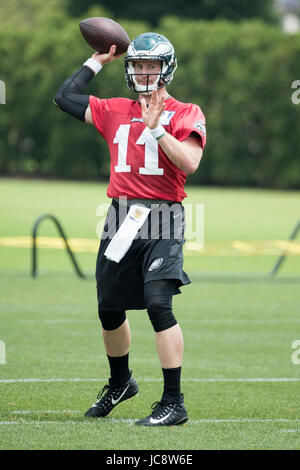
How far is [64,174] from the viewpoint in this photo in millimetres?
38844

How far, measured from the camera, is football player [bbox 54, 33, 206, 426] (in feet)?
16.9

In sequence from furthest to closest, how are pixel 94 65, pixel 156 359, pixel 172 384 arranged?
pixel 156 359 → pixel 94 65 → pixel 172 384

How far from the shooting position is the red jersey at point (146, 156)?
5.32 meters

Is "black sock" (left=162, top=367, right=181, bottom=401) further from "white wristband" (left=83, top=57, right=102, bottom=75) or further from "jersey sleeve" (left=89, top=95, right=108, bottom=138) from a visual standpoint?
"white wristband" (left=83, top=57, right=102, bottom=75)

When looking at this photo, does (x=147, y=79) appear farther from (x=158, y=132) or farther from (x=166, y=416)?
(x=166, y=416)

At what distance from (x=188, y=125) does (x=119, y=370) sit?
1.55m

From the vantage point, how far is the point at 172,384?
5.18 m

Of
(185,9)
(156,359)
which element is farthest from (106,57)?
(185,9)

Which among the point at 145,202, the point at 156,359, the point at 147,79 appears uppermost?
the point at 147,79

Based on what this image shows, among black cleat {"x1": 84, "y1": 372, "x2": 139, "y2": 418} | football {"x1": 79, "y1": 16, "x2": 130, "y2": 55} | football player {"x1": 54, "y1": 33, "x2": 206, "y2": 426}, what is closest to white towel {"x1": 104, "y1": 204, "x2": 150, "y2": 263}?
football player {"x1": 54, "y1": 33, "x2": 206, "y2": 426}

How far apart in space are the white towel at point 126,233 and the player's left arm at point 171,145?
0.38m

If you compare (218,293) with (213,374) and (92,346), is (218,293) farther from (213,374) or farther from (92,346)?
(213,374)
